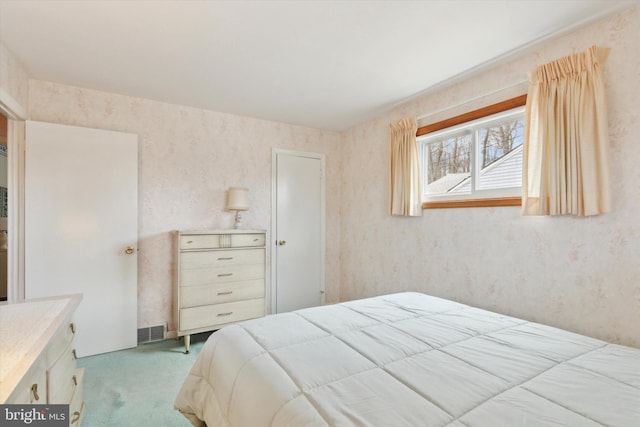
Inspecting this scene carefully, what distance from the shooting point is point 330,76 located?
2.56 meters

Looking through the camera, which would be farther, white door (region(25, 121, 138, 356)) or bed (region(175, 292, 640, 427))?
white door (region(25, 121, 138, 356))

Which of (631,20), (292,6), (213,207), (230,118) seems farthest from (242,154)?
(631,20)

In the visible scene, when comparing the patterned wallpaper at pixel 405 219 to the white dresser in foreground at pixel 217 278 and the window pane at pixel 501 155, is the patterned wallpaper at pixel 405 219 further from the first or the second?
the white dresser in foreground at pixel 217 278

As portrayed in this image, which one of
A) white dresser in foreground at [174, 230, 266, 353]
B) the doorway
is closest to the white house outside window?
white dresser in foreground at [174, 230, 266, 353]

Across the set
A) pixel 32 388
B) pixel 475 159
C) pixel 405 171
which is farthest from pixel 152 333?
pixel 475 159

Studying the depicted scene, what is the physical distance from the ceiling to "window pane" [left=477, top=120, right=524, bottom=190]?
529mm

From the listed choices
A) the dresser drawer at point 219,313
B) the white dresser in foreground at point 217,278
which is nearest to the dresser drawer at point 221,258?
the white dresser in foreground at point 217,278

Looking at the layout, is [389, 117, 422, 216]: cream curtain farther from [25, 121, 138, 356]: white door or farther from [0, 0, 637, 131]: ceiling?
[25, 121, 138, 356]: white door

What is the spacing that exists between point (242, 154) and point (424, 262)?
2.34m

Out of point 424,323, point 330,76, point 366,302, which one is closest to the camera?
point 424,323

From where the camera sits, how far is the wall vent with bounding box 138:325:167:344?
295 centimetres

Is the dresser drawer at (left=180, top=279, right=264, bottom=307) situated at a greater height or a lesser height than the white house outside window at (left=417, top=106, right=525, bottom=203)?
lesser

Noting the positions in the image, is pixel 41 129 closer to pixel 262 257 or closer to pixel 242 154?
pixel 242 154

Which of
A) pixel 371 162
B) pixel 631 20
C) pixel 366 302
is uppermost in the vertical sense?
pixel 631 20
